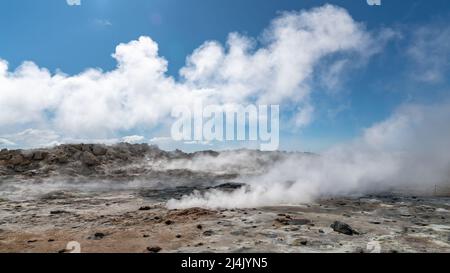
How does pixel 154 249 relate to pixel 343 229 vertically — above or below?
below

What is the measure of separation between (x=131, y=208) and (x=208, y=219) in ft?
18.0

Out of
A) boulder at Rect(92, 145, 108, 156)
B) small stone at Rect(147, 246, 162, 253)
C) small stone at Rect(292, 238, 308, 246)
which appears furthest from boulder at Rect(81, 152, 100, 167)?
small stone at Rect(292, 238, 308, 246)

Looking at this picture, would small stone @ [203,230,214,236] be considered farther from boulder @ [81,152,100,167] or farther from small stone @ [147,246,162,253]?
boulder @ [81,152,100,167]

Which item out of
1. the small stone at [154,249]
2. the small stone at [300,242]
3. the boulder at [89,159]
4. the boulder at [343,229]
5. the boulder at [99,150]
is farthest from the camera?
the boulder at [99,150]

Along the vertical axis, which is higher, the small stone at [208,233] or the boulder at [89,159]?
the boulder at [89,159]

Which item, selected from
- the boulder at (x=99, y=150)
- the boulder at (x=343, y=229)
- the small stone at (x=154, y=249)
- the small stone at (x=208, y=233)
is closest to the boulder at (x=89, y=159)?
the boulder at (x=99, y=150)

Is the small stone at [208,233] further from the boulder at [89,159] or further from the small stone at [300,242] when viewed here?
the boulder at [89,159]

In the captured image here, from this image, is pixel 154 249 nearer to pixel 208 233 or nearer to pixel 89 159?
pixel 208 233

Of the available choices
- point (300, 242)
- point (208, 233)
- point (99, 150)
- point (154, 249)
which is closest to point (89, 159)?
point (99, 150)

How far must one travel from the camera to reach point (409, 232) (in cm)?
1054

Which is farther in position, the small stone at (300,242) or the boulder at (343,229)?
the boulder at (343,229)
